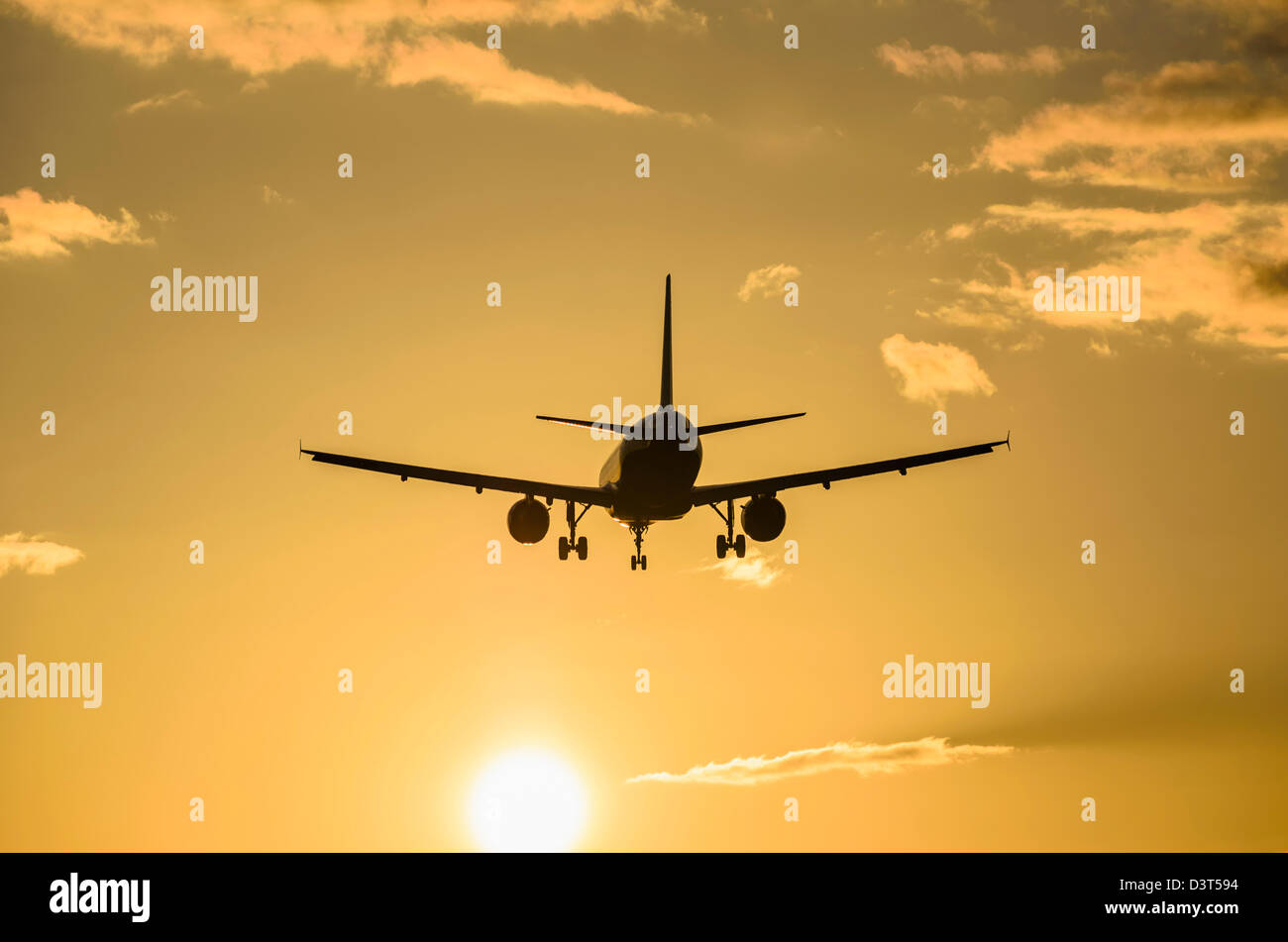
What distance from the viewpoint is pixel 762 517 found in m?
113

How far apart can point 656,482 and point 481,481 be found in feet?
32.2

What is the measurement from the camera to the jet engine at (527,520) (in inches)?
4407

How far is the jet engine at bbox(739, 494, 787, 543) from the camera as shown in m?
113

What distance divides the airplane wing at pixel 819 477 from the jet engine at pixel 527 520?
8.27m

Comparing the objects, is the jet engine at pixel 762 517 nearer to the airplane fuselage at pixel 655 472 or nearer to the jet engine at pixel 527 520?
the airplane fuselage at pixel 655 472
